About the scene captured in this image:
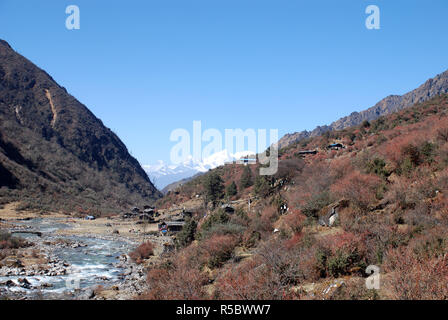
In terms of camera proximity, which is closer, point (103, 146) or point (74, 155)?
point (74, 155)

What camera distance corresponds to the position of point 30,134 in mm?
106312

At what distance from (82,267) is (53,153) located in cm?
9873

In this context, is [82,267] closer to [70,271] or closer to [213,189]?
[70,271]

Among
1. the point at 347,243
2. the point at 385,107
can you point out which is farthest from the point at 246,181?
the point at 385,107

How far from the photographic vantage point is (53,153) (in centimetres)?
10769

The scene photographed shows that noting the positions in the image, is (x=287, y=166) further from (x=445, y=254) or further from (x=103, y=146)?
(x=103, y=146)

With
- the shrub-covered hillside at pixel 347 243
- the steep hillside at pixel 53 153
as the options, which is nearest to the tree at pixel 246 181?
the shrub-covered hillside at pixel 347 243

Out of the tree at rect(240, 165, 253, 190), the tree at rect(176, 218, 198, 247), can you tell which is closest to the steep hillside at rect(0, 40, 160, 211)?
the tree at rect(240, 165, 253, 190)

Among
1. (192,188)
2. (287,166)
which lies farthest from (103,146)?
(287,166)

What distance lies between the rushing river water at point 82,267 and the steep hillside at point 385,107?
103 m

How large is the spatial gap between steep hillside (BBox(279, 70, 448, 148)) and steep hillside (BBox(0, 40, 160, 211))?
244ft
